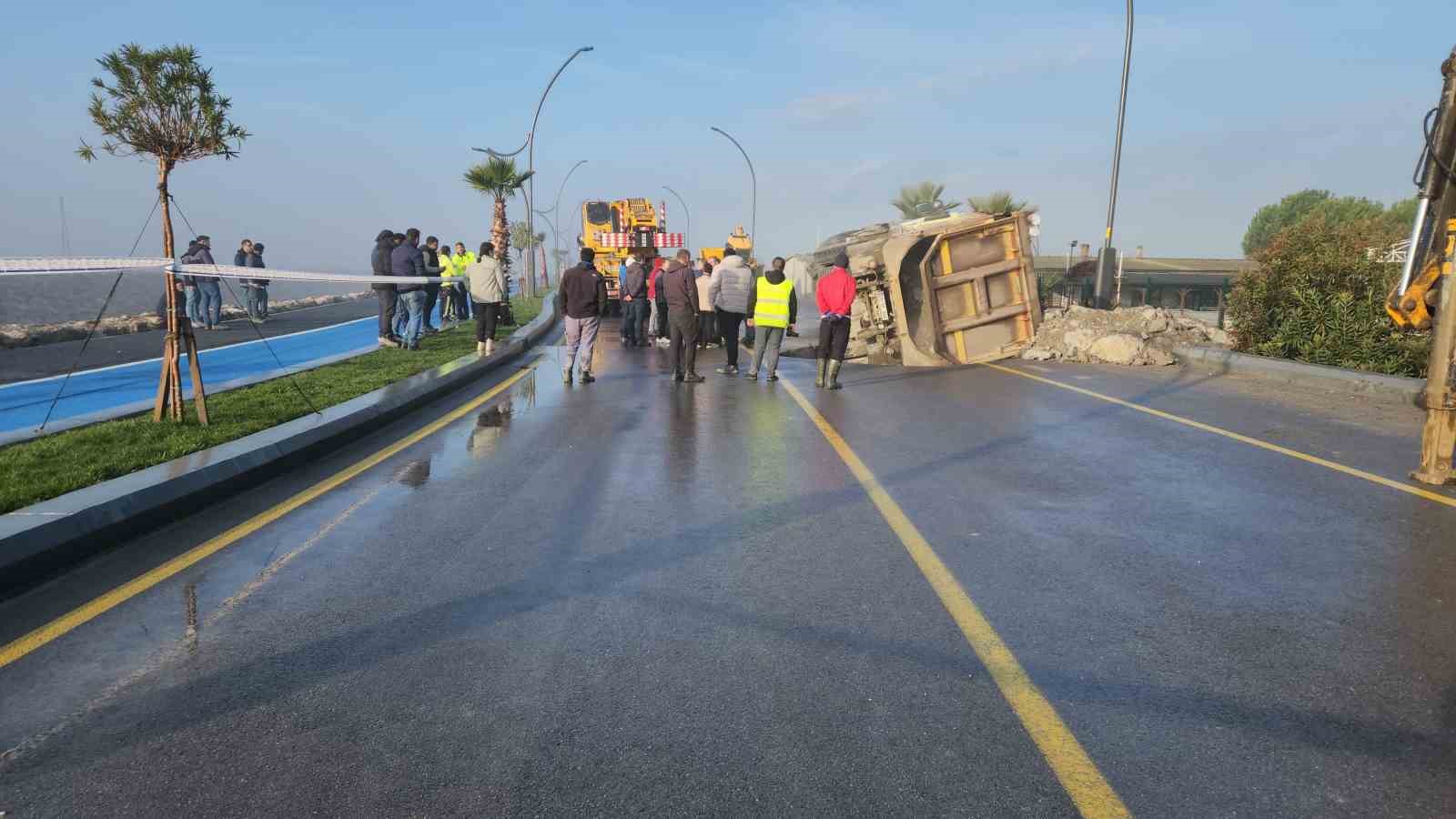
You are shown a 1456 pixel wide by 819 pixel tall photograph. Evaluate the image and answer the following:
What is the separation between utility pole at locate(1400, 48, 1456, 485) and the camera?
671cm

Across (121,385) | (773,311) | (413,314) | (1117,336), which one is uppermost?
(773,311)

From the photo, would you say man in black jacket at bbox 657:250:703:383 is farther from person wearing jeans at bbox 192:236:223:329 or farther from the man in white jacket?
person wearing jeans at bbox 192:236:223:329

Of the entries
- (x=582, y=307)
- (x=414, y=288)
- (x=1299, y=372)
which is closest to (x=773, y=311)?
(x=582, y=307)

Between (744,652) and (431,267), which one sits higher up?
(431,267)

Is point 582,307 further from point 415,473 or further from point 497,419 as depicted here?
point 415,473

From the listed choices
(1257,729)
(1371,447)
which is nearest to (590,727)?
(1257,729)

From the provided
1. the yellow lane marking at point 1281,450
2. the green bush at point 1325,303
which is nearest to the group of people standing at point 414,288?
the yellow lane marking at point 1281,450

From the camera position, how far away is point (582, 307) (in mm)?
12781

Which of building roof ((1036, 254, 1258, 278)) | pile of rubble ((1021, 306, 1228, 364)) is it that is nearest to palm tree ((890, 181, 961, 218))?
building roof ((1036, 254, 1258, 278))

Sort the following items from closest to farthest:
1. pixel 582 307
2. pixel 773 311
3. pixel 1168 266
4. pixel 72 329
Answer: pixel 582 307 < pixel 773 311 < pixel 72 329 < pixel 1168 266

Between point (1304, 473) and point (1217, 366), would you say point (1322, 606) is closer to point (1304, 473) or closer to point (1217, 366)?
point (1304, 473)

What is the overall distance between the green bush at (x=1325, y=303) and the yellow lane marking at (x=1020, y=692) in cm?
1135

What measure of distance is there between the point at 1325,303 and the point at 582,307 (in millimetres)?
11556

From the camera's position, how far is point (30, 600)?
171 inches
